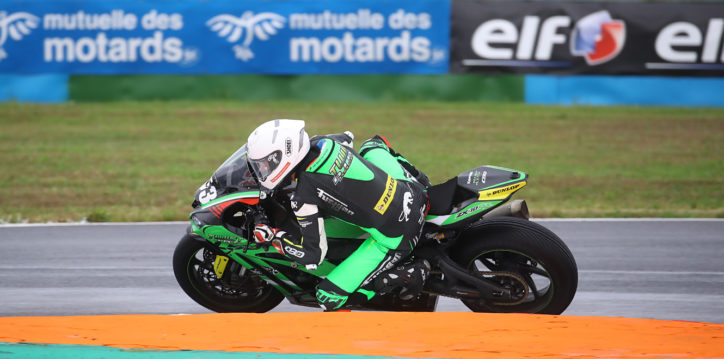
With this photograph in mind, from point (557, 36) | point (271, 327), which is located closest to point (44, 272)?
point (271, 327)

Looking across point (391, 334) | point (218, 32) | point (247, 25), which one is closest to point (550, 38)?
point (247, 25)

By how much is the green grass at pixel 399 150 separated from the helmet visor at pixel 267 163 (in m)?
4.77

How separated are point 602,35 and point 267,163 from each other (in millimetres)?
13099

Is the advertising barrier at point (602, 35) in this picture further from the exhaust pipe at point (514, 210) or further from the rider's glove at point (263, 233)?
the rider's glove at point (263, 233)

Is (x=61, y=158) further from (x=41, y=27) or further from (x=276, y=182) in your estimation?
(x=276, y=182)

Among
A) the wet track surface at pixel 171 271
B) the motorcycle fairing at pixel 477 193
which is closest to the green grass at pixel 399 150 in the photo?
the wet track surface at pixel 171 271

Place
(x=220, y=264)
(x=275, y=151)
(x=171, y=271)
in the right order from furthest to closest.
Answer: (x=171, y=271) < (x=220, y=264) < (x=275, y=151)

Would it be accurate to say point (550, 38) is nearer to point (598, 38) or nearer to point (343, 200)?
point (598, 38)

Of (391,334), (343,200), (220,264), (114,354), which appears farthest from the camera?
(220,264)

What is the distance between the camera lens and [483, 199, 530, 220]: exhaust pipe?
5488mm

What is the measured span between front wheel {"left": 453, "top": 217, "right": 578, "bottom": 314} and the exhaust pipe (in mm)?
126

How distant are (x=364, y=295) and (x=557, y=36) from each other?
41.1 ft

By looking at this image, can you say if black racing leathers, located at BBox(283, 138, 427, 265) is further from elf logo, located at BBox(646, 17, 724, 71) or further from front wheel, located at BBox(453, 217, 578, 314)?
elf logo, located at BBox(646, 17, 724, 71)

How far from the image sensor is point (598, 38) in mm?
16812
